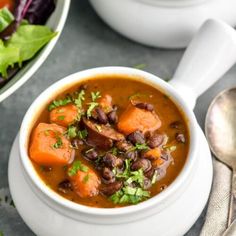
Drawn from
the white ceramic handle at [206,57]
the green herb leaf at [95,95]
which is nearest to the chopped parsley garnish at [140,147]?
the green herb leaf at [95,95]

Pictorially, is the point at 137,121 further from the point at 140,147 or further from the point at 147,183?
the point at 147,183

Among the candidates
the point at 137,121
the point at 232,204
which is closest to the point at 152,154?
the point at 137,121

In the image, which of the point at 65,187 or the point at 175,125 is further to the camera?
the point at 175,125

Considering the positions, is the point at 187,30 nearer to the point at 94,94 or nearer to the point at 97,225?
the point at 94,94

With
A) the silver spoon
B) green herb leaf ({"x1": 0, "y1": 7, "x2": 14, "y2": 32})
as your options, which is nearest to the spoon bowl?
the silver spoon

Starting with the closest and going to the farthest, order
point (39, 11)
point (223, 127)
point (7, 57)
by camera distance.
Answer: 1. point (7, 57)
2. point (223, 127)
3. point (39, 11)

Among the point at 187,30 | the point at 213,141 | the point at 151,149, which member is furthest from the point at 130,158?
the point at 187,30
